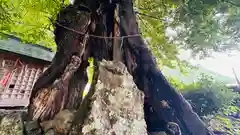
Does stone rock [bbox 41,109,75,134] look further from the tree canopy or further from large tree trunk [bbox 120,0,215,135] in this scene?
the tree canopy

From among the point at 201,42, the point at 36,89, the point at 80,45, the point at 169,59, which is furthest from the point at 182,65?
the point at 36,89

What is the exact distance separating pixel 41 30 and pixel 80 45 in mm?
1993

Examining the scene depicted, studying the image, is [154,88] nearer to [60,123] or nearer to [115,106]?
[115,106]

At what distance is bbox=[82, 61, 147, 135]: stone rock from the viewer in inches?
75.4

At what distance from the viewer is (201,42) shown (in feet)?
11.7

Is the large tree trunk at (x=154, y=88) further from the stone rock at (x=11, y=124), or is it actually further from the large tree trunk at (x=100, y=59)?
the stone rock at (x=11, y=124)

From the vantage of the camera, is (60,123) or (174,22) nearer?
(60,123)

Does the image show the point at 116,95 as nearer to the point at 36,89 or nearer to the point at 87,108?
the point at 87,108

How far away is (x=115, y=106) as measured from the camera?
2.14 m

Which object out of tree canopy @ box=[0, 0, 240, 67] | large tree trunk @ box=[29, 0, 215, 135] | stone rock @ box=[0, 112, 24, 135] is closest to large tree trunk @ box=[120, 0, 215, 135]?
large tree trunk @ box=[29, 0, 215, 135]

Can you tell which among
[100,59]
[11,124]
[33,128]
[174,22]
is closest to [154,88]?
[100,59]

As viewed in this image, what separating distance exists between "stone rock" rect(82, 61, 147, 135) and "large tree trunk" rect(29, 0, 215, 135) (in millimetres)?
533

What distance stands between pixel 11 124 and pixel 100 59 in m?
1.68

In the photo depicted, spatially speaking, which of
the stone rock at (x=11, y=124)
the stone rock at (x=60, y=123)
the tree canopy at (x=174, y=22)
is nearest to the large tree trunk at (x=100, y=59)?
the stone rock at (x=60, y=123)
